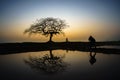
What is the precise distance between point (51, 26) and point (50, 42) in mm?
5004

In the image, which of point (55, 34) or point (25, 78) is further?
point (55, 34)

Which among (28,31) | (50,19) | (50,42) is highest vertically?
(50,19)

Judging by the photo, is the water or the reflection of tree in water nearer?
the water

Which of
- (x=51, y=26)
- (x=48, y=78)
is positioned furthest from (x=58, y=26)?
(x=48, y=78)

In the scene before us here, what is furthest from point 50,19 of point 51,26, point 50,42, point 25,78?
point 25,78

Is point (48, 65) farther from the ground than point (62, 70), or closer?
closer

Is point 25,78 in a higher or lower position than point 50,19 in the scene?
lower

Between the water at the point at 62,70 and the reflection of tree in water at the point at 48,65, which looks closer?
the water at the point at 62,70

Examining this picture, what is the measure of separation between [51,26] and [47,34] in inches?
110

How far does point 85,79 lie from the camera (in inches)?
334

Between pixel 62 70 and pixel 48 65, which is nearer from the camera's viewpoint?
pixel 62 70

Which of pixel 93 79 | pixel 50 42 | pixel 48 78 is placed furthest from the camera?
pixel 50 42

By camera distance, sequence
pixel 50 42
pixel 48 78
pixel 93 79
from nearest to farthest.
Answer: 1. pixel 93 79
2. pixel 48 78
3. pixel 50 42

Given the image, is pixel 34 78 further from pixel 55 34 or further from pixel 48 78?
pixel 55 34
